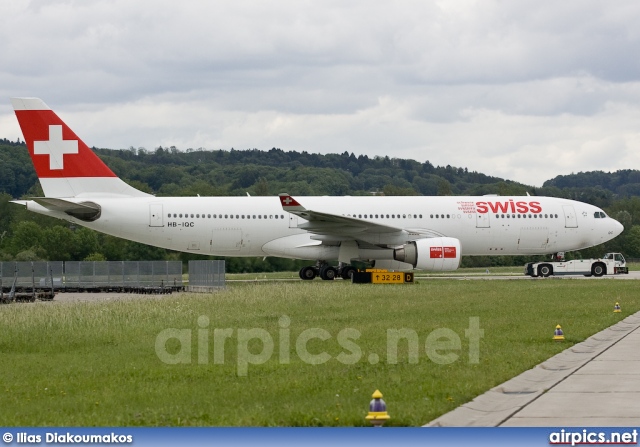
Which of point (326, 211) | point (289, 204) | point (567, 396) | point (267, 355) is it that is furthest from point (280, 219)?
point (567, 396)

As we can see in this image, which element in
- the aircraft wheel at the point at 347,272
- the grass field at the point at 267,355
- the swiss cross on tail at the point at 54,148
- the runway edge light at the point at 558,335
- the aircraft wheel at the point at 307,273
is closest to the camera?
the grass field at the point at 267,355

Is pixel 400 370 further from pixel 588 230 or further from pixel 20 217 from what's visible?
pixel 20 217

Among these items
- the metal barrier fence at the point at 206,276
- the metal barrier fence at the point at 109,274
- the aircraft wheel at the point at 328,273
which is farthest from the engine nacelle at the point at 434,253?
the metal barrier fence at the point at 109,274

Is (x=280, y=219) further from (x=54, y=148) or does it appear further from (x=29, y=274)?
(x=29, y=274)

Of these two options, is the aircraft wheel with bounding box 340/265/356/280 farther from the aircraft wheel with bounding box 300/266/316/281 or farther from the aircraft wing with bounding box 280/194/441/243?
the aircraft wheel with bounding box 300/266/316/281

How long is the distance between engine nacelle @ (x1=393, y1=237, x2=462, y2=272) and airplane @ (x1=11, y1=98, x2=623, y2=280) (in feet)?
0.34

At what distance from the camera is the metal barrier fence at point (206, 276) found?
41.6 metres

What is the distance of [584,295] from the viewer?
31.5m

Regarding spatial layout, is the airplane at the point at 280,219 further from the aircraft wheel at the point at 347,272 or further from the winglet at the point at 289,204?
the winglet at the point at 289,204

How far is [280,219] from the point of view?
144ft

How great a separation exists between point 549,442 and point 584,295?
2259cm

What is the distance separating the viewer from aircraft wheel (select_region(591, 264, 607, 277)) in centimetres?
4881

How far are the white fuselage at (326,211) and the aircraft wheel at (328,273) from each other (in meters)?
0.96

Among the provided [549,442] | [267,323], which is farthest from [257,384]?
[267,323]
